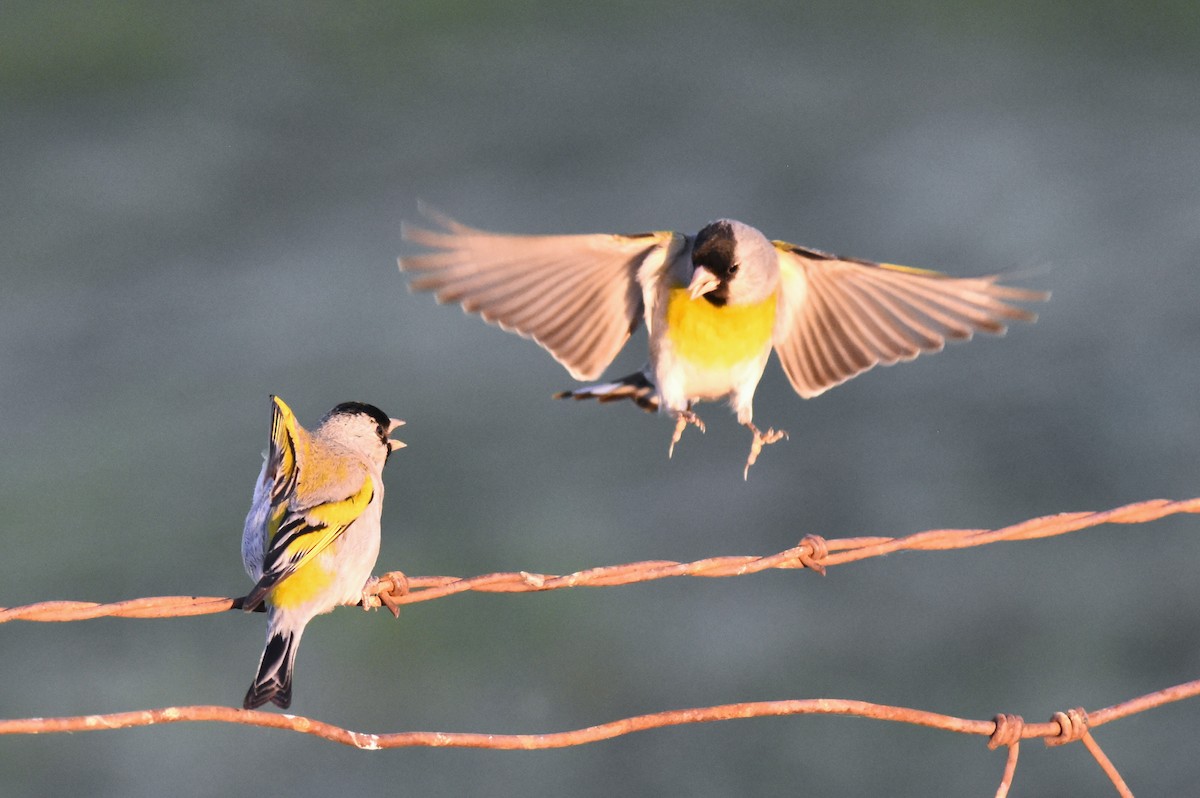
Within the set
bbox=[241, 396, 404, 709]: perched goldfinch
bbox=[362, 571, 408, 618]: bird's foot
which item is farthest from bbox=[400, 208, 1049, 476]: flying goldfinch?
bbox=[362, 571, 408, 618]: bird's foot

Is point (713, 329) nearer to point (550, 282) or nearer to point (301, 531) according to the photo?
point (550, 282)

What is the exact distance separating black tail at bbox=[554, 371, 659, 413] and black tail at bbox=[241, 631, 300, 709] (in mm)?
2216

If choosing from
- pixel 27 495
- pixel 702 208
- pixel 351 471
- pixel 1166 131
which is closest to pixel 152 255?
pixel 27 495

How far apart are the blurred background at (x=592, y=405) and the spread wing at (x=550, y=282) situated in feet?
17.0

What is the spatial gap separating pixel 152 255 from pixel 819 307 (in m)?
11.6

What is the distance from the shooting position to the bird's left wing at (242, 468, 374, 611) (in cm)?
480

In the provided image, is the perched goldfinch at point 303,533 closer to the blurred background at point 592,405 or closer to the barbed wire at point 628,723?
the barbed wire at point 628,723

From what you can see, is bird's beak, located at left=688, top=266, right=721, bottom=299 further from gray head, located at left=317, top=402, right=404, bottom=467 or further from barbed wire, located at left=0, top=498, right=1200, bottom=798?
barbed wire, located at left=0, top=498, right=1200, bottom=798

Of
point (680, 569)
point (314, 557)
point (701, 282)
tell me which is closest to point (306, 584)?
point (314, 557)

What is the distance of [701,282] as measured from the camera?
19.9ft

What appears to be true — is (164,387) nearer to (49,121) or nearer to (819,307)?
(49,121)

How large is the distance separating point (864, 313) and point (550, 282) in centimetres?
132

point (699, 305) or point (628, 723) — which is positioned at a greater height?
point (699, 305)

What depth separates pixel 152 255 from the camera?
17094 millimetres
